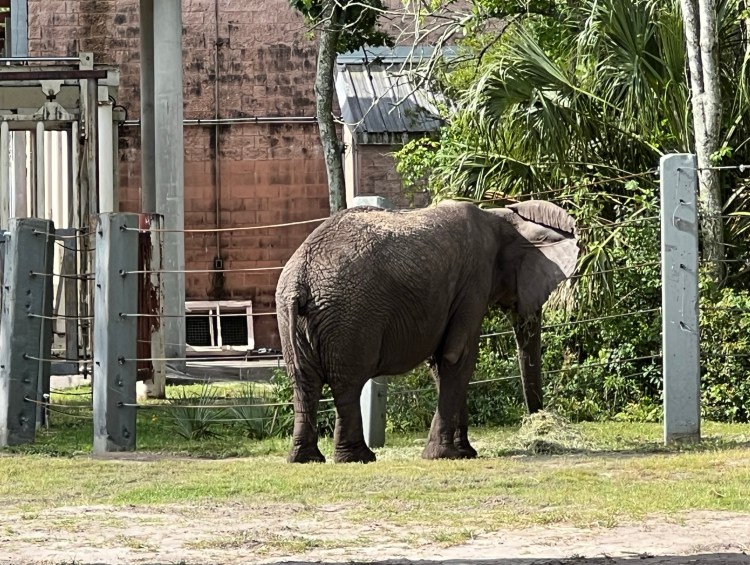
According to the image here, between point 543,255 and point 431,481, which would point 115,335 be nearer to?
point 543,255

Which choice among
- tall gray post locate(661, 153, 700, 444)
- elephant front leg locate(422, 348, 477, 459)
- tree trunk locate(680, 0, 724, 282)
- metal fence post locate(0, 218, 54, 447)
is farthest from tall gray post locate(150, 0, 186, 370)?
tall gray post locate(661, 153, 700, 444)

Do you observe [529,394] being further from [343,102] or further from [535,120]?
[343,102]

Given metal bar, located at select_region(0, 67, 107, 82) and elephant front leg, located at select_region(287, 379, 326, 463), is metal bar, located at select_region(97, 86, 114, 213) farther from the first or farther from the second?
elephant front leg, located at select_region(287, 379, 326, 463)

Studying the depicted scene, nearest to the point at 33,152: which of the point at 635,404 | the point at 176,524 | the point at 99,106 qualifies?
the point at 99,106

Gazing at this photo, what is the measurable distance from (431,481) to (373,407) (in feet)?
9.06

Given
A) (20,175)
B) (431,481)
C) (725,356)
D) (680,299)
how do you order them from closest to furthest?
(431,481) → (680,299) → (725,356) → (20,175)

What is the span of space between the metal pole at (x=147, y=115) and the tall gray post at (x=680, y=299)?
10.1 meters

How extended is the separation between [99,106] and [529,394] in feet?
20.0

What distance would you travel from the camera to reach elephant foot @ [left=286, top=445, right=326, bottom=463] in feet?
31.9

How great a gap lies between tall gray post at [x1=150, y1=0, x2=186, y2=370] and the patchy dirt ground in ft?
34.8

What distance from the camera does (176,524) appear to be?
7.14 meters

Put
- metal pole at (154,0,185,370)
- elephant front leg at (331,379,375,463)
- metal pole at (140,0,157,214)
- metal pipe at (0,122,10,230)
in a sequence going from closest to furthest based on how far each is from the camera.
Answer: elephant front leg at (331,379,375,463)
metal pipe at (0,122,10,230)
metal pole at (154,0,185,370)
metal pole at (140,0,157,214)

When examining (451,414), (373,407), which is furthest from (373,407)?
(451,414)

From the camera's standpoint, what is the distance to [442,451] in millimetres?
9922
